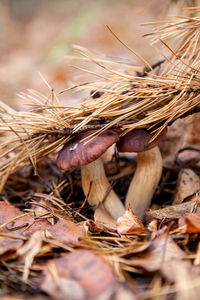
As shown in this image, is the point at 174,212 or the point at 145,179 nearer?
the point at 174,212

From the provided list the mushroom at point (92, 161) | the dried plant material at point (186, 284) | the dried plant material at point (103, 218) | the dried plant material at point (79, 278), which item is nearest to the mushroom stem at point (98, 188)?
the mushroom at point (92, 161)

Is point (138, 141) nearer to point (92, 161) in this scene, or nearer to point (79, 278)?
point (92, 161)

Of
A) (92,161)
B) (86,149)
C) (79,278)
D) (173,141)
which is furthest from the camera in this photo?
(173,141)

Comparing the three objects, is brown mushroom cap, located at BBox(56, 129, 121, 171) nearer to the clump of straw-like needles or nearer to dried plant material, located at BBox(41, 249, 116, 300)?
the clump of straw-like needles

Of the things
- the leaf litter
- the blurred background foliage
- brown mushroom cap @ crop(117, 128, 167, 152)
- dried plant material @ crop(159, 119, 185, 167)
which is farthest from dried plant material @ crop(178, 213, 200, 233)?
the blurred background foliage

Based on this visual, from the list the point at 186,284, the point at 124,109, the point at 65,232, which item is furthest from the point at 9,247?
the point at 124,109

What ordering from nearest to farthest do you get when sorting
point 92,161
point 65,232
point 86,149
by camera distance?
point 65,232 → point 86,149 → point 92,161

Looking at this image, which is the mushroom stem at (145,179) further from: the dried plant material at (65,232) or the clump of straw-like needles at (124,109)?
the dried plant material at (65,232)
